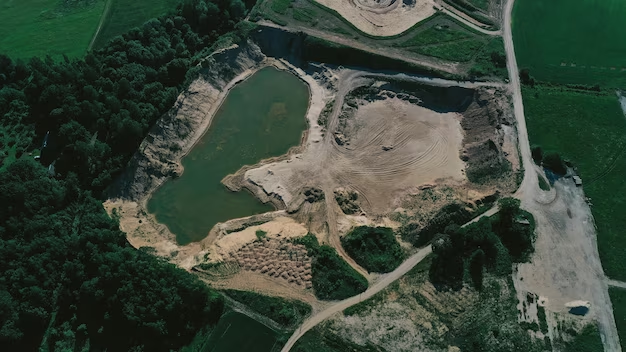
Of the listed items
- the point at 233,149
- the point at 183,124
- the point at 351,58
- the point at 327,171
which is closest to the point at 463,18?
the point at 351,58

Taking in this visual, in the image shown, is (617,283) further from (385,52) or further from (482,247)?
(385,52)

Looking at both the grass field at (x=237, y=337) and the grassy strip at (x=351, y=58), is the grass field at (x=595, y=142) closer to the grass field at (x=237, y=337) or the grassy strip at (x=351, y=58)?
the grassy strip at (x=351, y=58)

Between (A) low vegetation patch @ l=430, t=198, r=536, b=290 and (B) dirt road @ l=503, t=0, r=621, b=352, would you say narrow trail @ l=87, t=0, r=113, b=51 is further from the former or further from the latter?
(B) dirt road @ l=503, t=0, r=621, b=352

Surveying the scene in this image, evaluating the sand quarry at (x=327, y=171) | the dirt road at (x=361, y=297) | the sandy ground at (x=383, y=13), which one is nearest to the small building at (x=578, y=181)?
the sand quarry at (x=327, y=171)

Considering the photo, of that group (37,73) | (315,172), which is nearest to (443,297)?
(315,172)

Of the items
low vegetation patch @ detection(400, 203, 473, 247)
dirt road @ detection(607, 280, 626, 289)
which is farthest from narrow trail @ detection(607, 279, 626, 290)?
low vegetation patch @ detection(400, 203, 473, 247)

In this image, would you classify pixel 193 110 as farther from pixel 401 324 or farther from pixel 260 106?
pixel 401 324
